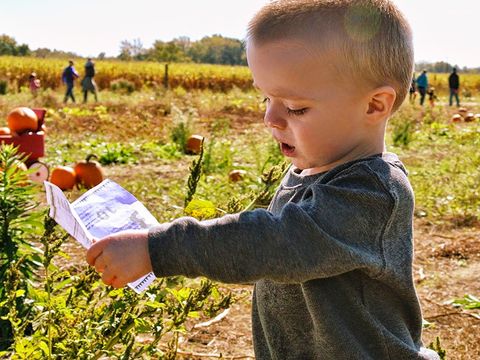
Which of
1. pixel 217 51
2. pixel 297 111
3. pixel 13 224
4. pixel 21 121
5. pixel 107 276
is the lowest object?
pixel 217 51

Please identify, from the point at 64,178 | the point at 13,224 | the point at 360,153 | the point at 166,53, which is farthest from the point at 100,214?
the point at 166,53

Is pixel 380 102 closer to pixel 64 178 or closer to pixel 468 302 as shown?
pixel 468 302

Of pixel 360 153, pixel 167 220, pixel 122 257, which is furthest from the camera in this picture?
pixel 167 220

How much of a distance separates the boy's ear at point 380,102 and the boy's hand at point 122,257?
1.97 ft

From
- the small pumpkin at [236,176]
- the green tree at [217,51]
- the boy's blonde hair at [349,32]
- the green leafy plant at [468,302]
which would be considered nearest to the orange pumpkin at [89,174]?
the small pumpkin at [236,176]

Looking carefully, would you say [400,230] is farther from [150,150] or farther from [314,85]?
[150,150]

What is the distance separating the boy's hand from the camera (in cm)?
127

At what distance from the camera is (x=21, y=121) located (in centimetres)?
705

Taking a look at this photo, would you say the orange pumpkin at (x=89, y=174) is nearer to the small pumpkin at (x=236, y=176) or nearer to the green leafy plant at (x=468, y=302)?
the small pumpkin at (x=236, y=176)

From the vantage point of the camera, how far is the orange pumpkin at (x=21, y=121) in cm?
703

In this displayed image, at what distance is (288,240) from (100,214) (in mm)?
→ 457

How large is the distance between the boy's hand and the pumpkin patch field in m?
0.18

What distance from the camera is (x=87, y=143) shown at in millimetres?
10008

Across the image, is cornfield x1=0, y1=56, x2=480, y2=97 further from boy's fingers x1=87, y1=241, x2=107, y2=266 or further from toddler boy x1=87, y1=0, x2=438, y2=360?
A: boy's fingers x1=87, y1=241, x2=107, y2=266
